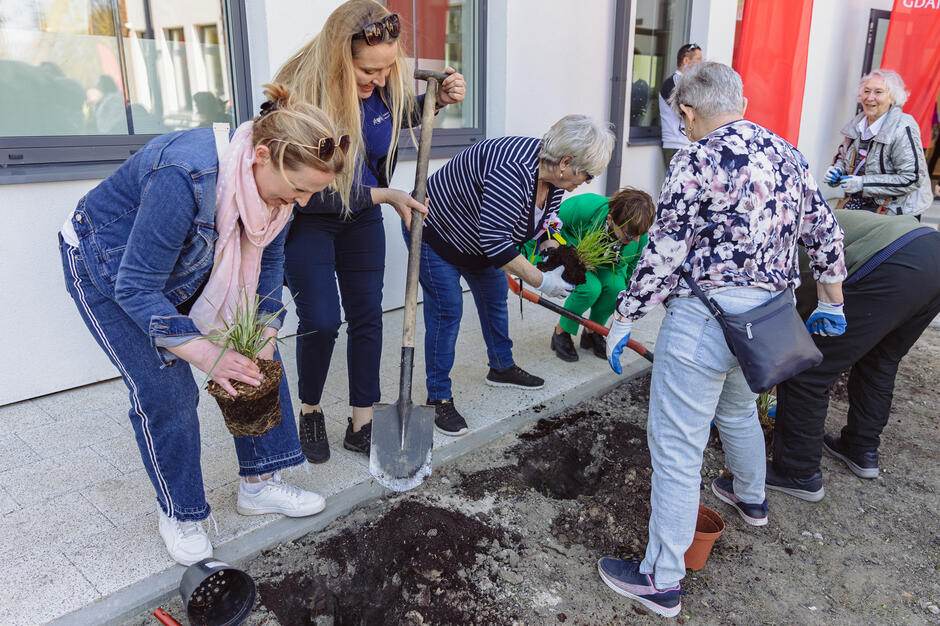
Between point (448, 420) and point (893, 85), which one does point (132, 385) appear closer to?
point (448, 420)

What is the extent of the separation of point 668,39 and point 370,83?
577cm

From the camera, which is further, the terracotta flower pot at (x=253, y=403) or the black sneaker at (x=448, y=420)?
the black sneaker at (x=448, y=420)

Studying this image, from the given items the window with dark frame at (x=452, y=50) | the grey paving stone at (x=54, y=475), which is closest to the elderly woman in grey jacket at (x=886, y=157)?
the window with dark frame at (x=452, y=50)

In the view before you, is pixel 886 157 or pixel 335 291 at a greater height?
pixel 886 157

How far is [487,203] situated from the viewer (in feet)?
9.41

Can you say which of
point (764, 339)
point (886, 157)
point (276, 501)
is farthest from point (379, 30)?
point (886, 157)

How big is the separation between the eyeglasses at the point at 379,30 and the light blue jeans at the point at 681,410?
4.53 feet

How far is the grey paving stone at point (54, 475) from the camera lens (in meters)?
2.70

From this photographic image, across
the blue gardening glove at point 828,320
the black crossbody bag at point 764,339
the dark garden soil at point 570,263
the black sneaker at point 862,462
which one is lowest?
the black sneaker at point 862,462

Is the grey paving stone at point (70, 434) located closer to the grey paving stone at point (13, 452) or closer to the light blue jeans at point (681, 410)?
the grey paving stone at point (13, 452)

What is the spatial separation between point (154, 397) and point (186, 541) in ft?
1.86

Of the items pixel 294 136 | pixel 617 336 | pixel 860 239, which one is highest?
pixel 294 136

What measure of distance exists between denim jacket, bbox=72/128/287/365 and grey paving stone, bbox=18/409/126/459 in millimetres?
1543

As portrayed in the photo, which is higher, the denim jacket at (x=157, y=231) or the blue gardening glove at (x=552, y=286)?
the denim jacket at (x=157, y=231)
